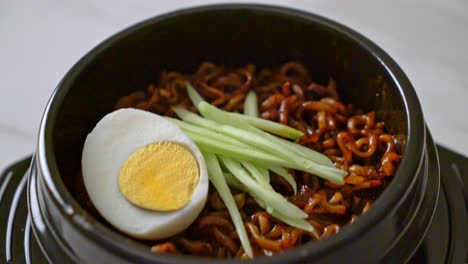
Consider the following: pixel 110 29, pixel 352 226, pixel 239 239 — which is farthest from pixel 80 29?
pixel 352 226

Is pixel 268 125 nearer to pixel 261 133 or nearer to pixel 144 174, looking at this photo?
pixel 261 133

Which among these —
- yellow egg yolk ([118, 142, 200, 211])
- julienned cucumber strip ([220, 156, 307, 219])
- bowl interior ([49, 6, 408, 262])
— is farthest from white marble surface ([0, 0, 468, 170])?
julienned cucumber strip ([220, 156, 307, 219])

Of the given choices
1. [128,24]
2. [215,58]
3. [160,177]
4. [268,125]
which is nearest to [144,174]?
[160,177]

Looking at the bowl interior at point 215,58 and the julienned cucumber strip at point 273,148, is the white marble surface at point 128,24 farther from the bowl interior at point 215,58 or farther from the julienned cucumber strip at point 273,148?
the julienned cucumber strip at point 273,148

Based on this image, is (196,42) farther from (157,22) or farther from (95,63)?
(95,63)

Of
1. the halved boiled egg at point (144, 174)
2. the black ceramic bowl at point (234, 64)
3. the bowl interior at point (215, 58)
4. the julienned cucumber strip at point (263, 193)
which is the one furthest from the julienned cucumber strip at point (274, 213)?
the bowl interior at point (215, 58)
